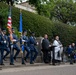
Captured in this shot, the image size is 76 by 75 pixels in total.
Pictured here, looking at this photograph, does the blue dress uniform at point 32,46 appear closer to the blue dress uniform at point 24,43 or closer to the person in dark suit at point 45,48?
the blue dress uniform at point 24,43

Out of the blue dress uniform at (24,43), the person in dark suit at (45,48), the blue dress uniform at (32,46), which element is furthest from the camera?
the person in dark suit at (45,48)

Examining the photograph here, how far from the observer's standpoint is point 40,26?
80.1ft

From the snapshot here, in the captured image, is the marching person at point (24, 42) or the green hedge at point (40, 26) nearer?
the marching person at point (24, 42)

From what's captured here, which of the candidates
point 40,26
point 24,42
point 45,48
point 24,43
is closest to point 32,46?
point 24,43

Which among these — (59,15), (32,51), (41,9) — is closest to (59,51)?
(32,51)

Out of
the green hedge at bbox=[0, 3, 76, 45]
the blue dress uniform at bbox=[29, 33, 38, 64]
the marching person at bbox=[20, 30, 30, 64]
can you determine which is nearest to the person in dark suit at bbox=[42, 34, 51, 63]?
the blue dress uniform at bbox=[29, 33, 38, 64]

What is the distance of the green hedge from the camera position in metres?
21.8

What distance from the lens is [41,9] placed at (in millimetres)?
28734

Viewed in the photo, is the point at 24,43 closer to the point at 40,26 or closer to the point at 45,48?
the point at 45,48

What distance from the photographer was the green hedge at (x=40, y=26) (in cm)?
2177

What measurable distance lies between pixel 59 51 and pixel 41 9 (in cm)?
969

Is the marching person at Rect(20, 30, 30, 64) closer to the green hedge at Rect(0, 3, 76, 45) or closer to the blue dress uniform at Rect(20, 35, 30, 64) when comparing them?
the blue dress uniform at Rect(20, 35, 30, 64)

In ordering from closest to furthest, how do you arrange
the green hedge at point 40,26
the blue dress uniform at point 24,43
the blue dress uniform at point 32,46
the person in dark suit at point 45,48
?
the blue dress uniform at point 24,43
the blue dress uniform at point 32,46
the person in dark suit at point 45,48
the green hedge at point 40,26

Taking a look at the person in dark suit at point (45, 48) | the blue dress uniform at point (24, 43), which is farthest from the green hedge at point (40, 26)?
the blue dress uniform at point (24, 43)
